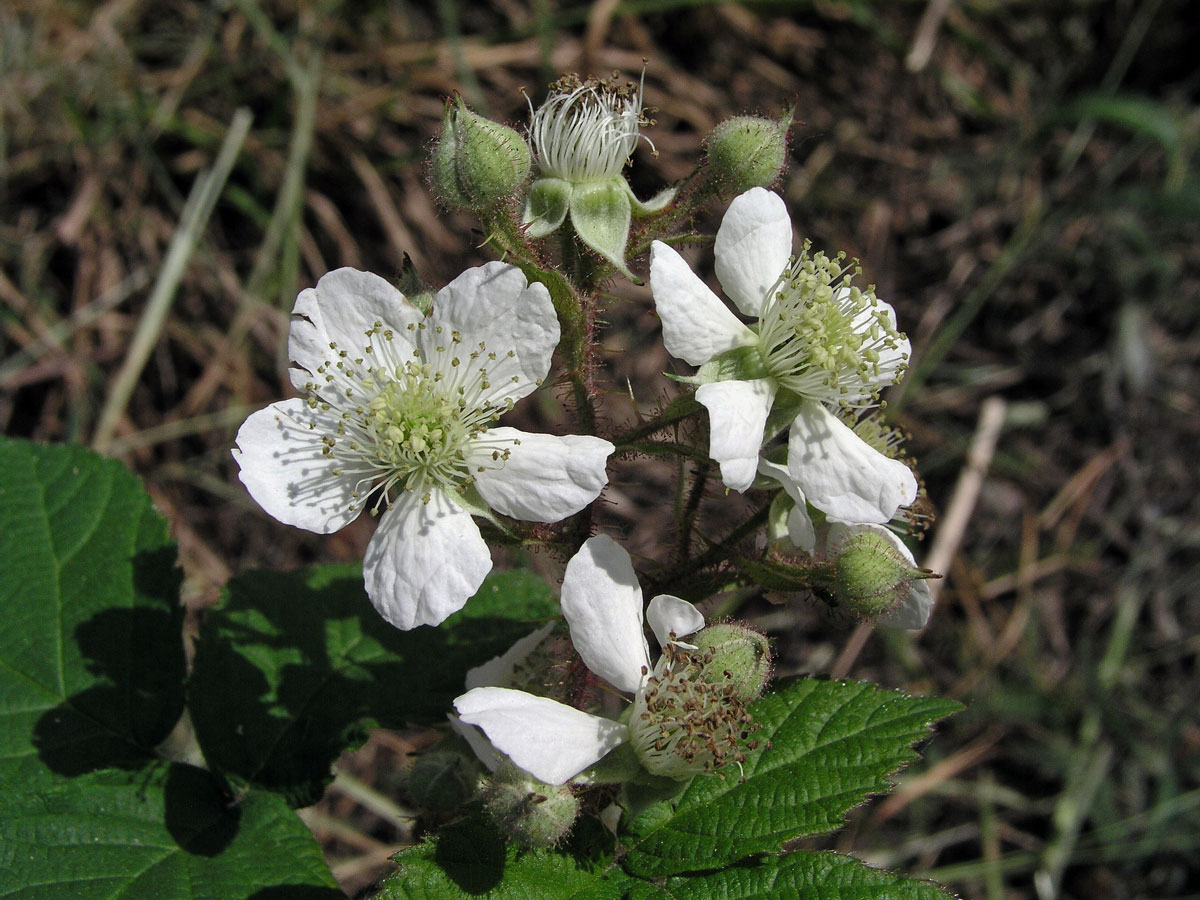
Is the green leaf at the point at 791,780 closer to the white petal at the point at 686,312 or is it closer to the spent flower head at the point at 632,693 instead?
the spent flower head at the point at 632,693

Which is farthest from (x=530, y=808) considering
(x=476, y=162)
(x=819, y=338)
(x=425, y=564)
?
(x=476, y=162)

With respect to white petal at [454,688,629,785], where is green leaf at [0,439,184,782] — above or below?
below

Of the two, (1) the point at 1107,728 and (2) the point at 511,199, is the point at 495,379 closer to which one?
(2) the point at 511,199

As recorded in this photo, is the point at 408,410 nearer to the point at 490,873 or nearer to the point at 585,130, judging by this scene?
the point at 585,130

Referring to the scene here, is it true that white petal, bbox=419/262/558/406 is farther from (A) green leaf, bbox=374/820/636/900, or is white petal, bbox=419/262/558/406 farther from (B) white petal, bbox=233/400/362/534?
(A) green leaf, bbox=374/820/636/900

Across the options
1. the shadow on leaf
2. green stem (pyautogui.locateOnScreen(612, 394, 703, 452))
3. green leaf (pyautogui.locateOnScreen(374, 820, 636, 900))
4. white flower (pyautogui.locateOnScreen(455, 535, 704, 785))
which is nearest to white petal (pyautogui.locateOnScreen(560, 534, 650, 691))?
white flower (pyautogui.locateOnScreen(455, 535, 704, 785))

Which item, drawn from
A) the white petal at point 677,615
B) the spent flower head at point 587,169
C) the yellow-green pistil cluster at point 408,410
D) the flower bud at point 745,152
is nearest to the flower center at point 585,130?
the spent flower head at point 587,169
